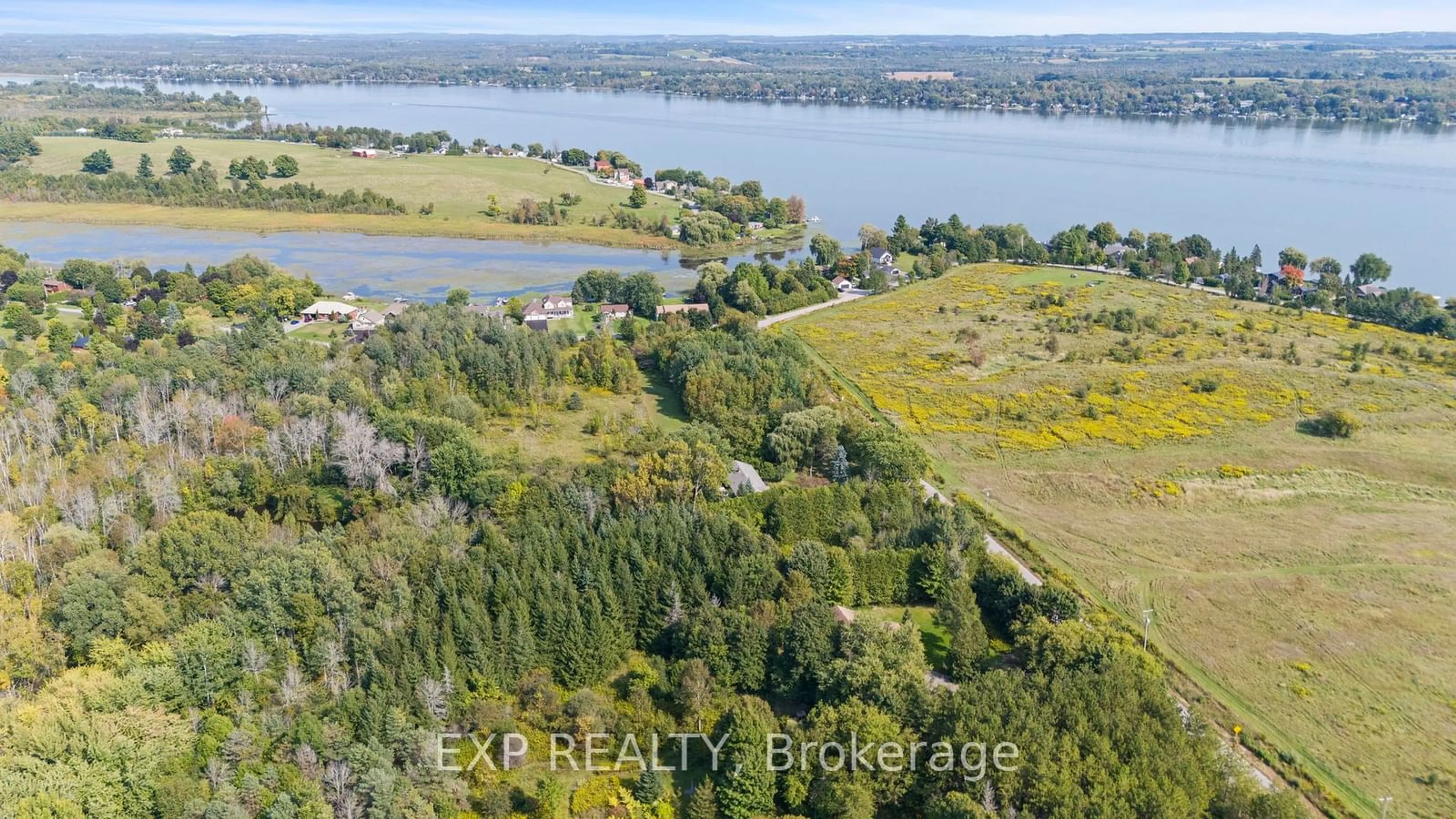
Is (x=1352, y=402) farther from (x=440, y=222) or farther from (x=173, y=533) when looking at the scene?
(x=440, y=222)

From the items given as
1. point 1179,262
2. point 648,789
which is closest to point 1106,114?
point 1179,262

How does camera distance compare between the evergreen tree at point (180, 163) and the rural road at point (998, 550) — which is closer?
the rural road at point (998, 550)

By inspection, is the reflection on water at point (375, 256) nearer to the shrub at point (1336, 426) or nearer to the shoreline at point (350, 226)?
the shoreline at point (350, 226)

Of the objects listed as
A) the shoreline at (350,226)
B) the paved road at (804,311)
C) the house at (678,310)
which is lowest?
the paved road at (804,311)

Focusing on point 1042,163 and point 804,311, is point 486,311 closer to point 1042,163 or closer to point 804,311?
point 804,311

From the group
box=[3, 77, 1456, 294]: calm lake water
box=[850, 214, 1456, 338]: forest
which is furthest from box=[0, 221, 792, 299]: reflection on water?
box=[850, 214, 1456, 338]: forest

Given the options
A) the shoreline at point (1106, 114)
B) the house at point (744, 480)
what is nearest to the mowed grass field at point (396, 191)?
the shoreline at point (1106, 114)

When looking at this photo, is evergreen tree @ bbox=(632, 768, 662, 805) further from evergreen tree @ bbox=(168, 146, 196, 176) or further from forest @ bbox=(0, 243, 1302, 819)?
evergreen tree @ bbox=(168, 146, 196, 176)
